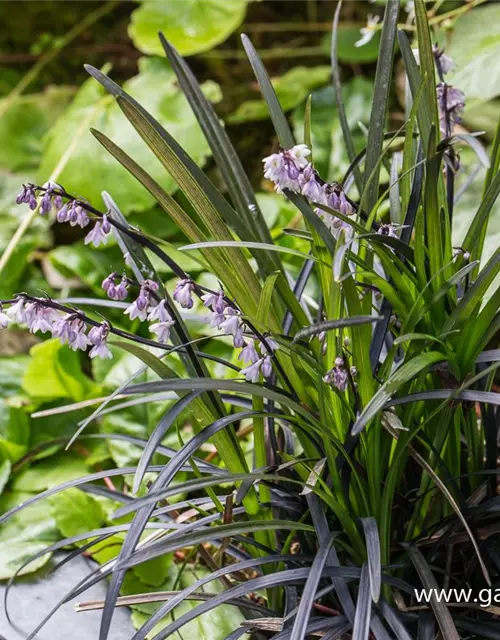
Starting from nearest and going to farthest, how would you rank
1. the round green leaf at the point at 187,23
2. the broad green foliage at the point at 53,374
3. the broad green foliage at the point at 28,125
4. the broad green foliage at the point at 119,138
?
the broad green foliage at the point at 53,374 < the broad green foliage at the point at 119,138 < the round green leaf at the point at 187,23 < the broad green foliage at the point at 28,125

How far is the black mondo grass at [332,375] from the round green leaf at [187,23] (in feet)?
3.14

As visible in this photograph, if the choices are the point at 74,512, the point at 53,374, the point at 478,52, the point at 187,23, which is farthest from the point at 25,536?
the point at 187,23

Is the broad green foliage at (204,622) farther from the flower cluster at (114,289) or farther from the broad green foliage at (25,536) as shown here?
the flower cluster at (114,289)

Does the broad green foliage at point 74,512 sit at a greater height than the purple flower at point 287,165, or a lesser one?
lesser

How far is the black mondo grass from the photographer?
0.60m

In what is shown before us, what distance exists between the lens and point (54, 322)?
60 centimetres

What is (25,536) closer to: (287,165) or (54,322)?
(54,322)

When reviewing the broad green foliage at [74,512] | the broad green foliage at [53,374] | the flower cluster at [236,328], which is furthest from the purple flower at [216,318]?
the broad green foliage at [53,374]

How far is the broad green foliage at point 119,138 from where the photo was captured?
4.73ft

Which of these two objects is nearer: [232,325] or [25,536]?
[232,325]

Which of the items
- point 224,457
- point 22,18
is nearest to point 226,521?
point 224,457

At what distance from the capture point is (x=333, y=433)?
69cm

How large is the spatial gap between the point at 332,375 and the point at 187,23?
128 cm

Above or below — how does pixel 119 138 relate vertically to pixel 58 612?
above
